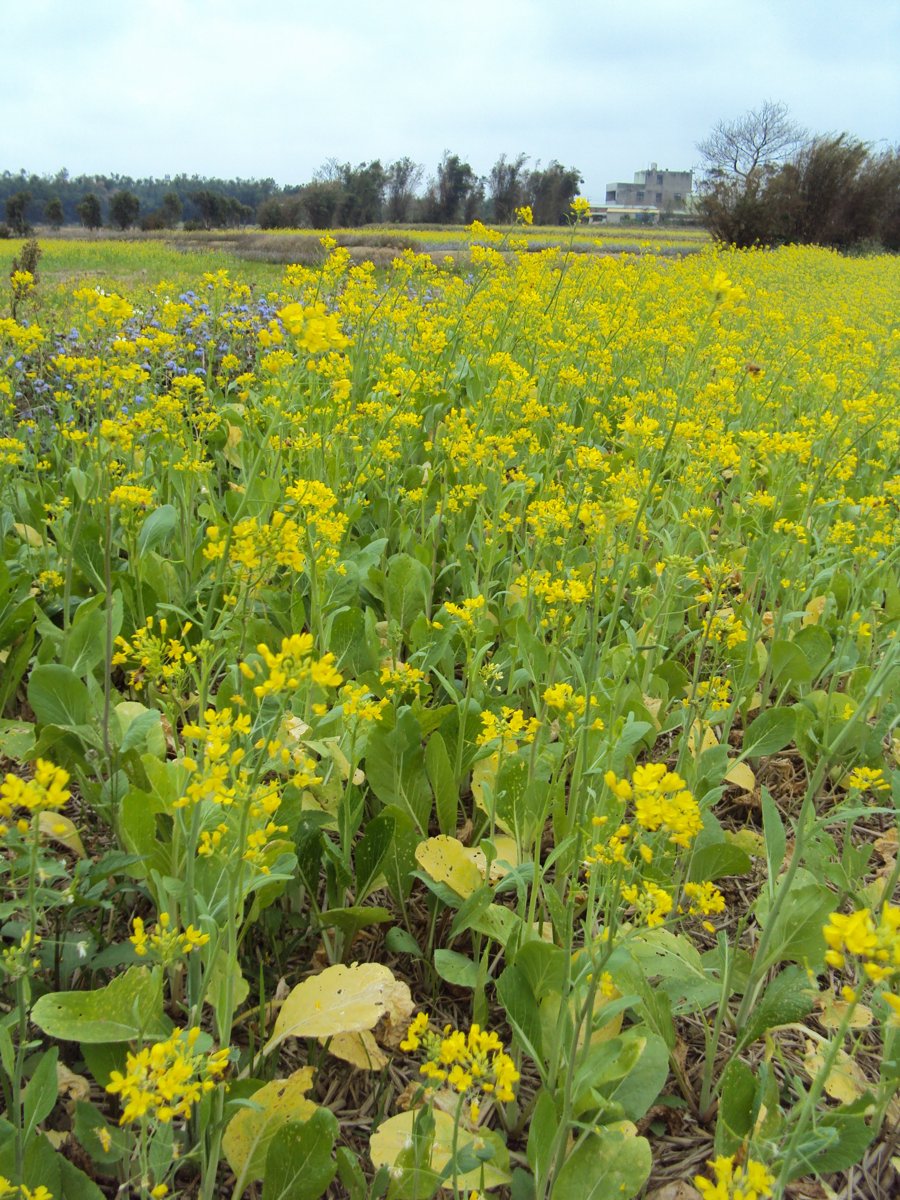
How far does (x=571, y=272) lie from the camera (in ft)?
24.1

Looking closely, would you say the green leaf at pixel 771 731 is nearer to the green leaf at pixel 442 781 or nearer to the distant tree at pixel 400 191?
the green leaf at pixel 442 781

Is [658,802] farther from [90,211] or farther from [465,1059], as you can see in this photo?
[90,211]

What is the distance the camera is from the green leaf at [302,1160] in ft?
3.91

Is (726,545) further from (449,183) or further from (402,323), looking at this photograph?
(449,183)

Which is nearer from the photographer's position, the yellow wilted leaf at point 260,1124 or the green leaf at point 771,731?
the yellow wilted leaf at point 260,1124

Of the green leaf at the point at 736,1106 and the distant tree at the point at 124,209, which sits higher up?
the distant tree at the point at 124,209

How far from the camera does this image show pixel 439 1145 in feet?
4.21

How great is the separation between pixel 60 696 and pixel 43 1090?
0.82 metres

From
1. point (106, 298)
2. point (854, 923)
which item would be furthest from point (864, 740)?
point (106, 298)

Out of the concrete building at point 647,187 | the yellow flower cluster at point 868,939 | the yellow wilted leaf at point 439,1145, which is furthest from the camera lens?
the concrete building at point 647,187

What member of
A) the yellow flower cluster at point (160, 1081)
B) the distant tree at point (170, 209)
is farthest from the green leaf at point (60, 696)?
the distant tree at point (170, 209)

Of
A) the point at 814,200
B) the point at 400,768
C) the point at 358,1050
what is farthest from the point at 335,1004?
the point at 814,200

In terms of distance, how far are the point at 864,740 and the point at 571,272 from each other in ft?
19.8

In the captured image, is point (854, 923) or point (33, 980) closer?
point (854, 923)
